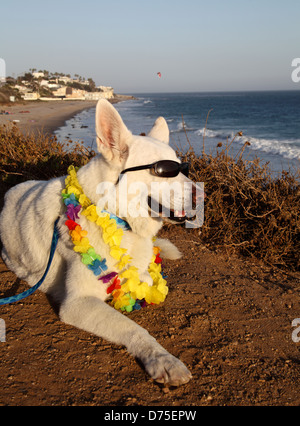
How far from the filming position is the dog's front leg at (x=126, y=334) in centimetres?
216

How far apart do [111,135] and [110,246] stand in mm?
943

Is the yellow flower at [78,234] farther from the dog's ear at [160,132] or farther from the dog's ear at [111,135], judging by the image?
the dog's ear at [160,132]

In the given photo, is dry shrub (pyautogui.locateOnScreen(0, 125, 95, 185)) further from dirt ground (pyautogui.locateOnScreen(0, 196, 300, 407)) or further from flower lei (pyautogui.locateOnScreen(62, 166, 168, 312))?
flower lei (pyautogui.locateOnScreen(62, 166, 168, 312))

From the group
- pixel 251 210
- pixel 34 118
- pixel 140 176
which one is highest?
pixel 34 118

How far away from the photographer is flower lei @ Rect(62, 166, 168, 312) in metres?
2.61

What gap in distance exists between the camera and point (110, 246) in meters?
2.66

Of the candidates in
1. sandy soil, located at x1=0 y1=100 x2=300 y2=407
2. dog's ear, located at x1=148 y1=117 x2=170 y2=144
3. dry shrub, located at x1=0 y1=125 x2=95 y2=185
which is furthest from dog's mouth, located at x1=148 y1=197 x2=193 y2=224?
dry shrub, located at x1=0 y1=125 x2=95 y2=185

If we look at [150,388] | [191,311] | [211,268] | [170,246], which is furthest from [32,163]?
[150,388]

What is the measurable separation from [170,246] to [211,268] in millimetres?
616

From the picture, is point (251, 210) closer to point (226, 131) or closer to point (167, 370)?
point (167, 370)

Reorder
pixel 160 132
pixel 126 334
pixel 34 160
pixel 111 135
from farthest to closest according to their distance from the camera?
pixel 34 160 < pixel 160 132 < pixel 111 135 < pixel 126 334

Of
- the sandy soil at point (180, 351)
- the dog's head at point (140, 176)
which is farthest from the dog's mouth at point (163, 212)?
the sandy soil at point (180, 351)

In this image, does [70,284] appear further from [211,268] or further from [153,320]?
[211,268]

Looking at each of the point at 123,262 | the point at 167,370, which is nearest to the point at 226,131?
the point at 123,262
